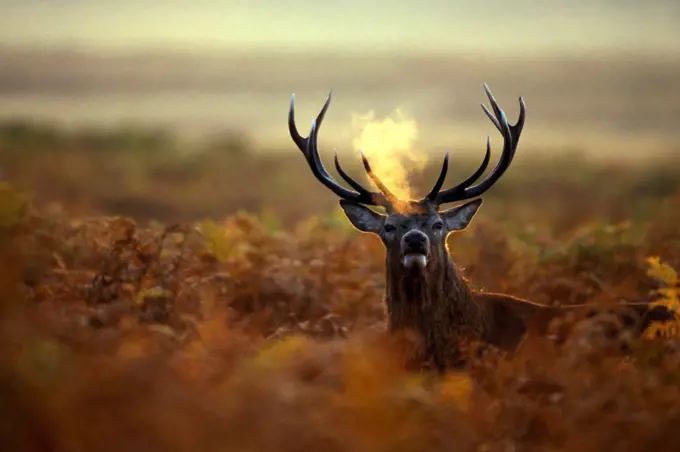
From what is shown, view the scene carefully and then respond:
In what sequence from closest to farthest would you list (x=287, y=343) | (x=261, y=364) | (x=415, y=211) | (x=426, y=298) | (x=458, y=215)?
1. (x=261, y=364)
2. (x=287, y=343)
3. (x=426, y=298)
4. (x=415, y=211)
5. (x=458, y=215)

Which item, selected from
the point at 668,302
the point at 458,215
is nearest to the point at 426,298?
the point at 458,215

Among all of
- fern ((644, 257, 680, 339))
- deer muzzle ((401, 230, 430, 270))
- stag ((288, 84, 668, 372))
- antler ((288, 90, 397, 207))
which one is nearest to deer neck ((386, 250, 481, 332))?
stag ((288, 84, 668, 372))

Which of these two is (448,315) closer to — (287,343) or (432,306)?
(432,306)

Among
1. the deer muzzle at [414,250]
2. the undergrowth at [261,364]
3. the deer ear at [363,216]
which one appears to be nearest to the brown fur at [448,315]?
the deer muzzle at [414,250]

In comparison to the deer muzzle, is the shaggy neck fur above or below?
below

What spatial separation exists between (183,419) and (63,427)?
0.40 m

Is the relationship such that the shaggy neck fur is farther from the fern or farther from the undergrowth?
the fern

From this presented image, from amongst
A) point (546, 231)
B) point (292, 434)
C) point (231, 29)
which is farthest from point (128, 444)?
point (546, 231)

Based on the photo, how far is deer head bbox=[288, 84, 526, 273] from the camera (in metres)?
6.49

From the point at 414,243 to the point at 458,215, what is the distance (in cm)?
68

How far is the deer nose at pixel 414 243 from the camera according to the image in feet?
21.1

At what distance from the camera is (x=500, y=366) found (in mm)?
5328

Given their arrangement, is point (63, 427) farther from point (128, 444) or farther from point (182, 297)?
point (182, 297)

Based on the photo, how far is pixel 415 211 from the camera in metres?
6.79
